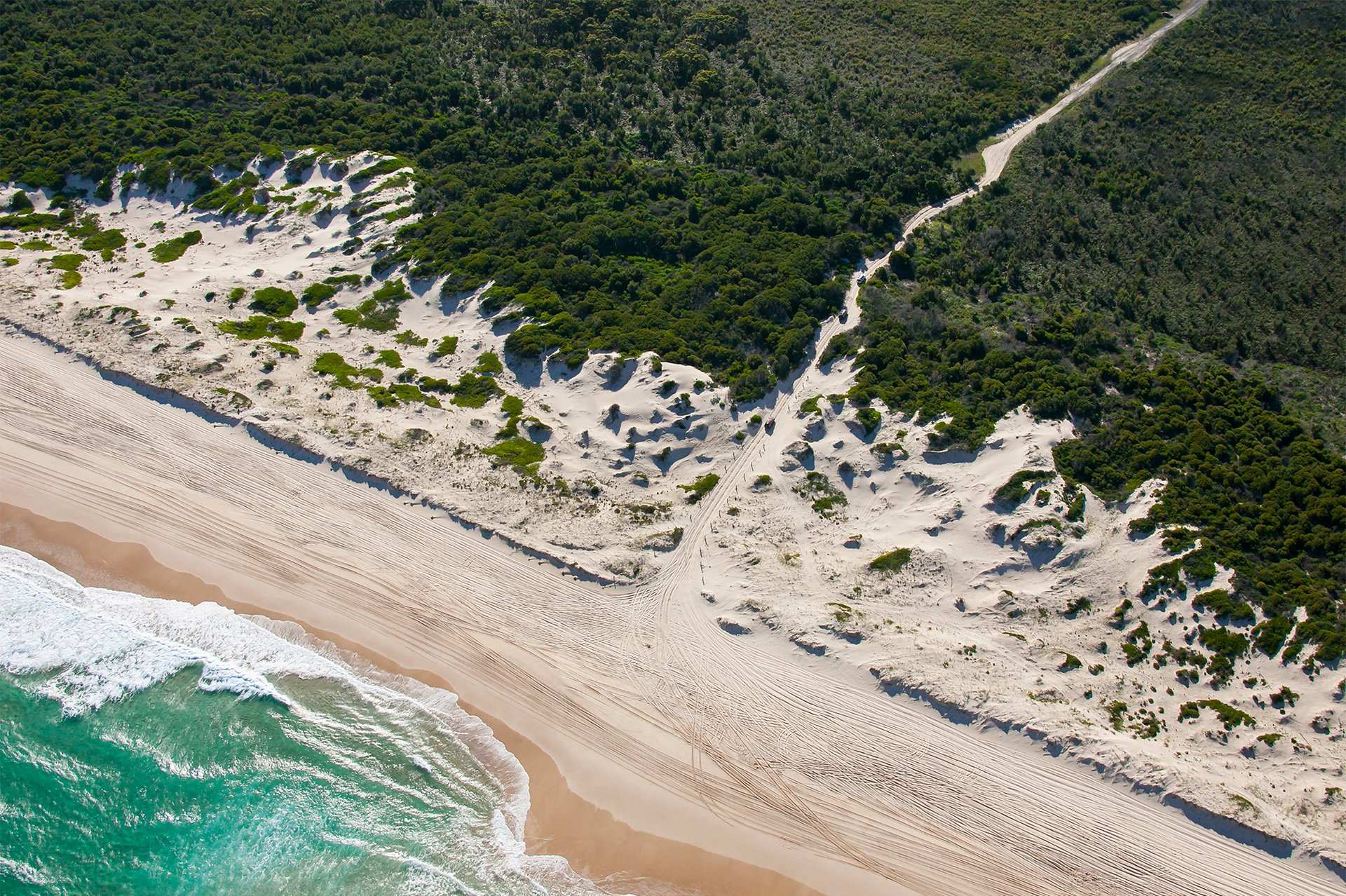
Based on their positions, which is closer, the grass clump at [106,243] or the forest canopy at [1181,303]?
the forest canopy at [1181,303]

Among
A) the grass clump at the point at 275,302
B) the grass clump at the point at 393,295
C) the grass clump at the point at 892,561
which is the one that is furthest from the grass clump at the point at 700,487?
the grass clump at the point at 275,302

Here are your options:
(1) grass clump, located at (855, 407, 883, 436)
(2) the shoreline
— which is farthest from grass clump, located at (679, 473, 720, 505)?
(2) the shoreline

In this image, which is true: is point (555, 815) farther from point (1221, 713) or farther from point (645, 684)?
point (1221, 713)

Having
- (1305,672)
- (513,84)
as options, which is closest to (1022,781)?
(1305,672)

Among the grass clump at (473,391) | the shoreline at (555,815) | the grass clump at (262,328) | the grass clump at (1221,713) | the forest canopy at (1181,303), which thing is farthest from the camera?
the grass clump at (262,328)

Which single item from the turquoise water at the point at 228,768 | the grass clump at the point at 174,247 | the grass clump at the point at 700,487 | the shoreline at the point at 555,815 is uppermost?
the grass clump at the point at 174,247

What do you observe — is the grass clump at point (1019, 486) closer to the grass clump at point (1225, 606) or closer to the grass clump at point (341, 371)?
the grass clump at point (1225, 606)
